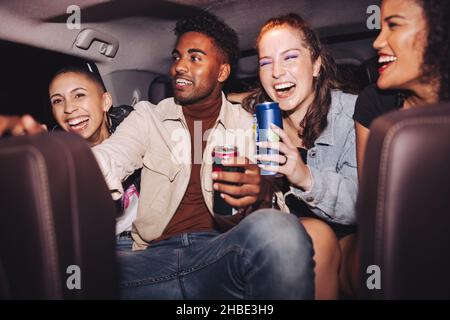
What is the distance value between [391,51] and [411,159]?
2.29 feet

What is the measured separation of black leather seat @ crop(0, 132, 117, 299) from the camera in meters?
0.86

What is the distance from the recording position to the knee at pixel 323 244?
139 cm

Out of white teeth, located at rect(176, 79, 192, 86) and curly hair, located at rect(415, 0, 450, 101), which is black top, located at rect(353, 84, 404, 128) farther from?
white teeth, located at rect(176, 79, 192, 86)

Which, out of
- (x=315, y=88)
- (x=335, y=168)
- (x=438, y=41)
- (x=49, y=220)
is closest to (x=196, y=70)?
(x=315, y=88)

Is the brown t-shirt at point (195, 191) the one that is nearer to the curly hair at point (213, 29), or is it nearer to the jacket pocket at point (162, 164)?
the jacket pocket at point (162, 164)

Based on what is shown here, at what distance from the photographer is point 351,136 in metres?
1.73

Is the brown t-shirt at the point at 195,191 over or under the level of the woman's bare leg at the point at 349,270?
over

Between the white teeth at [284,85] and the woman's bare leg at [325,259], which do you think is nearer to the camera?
the woman's bare leg at [325,259]

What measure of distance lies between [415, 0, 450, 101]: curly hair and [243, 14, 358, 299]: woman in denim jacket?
487 mm

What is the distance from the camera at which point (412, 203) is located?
2.74ft

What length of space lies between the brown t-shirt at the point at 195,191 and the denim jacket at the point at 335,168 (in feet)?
1.47

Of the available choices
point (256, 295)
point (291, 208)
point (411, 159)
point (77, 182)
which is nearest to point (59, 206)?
Result: point (77, 182)

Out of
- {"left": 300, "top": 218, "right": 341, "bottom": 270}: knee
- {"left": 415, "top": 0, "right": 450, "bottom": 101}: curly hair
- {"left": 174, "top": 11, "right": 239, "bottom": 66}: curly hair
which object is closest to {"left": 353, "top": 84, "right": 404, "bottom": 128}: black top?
{"left": 415, "top": 0, "right": 450, "bottom": 101}: curly hair

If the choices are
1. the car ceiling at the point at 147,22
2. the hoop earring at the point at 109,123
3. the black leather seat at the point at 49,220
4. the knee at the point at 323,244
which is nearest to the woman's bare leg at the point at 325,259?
the knee at the point at 323,244
